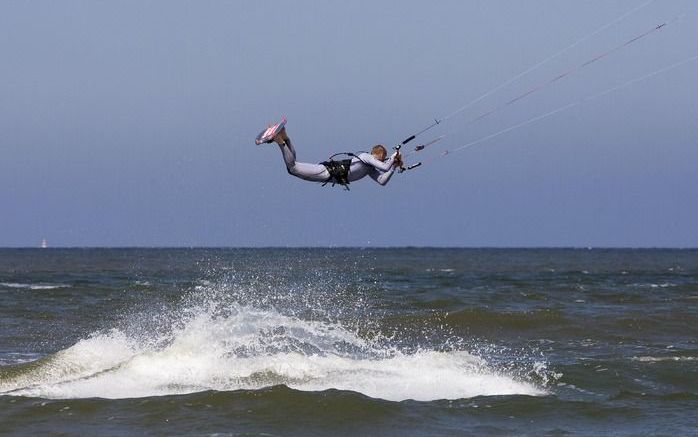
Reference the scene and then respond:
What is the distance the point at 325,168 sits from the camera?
15562mm

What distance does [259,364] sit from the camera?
17.6 m

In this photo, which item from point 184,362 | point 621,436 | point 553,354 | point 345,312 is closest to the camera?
point 621,436

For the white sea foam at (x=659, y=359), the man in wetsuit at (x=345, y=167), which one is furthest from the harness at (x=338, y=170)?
the white sea foam at (x=659, y=359)

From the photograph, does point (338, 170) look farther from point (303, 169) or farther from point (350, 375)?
point (350, 375)

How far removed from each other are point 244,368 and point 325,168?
12.6 ft

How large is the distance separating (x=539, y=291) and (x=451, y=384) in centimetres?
2914

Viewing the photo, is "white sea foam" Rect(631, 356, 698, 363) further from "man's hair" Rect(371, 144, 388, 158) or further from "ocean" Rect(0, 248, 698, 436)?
"man's hair" Rect(371, 144, 388, 158)

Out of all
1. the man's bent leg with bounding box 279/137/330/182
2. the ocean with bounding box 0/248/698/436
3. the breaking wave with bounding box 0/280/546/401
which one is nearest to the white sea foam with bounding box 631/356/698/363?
the ocean with bounding box 0/248/698/436

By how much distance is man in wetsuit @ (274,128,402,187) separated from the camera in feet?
50.7

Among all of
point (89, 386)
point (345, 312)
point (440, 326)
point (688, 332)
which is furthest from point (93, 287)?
point (89, 386)

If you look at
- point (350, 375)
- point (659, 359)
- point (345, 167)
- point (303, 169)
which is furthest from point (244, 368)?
point (659, 359)

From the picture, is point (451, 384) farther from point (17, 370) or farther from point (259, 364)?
point (17, 370)

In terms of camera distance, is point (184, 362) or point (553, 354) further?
point (553, 354)

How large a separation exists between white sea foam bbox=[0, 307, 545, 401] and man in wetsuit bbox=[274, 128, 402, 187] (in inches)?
121
